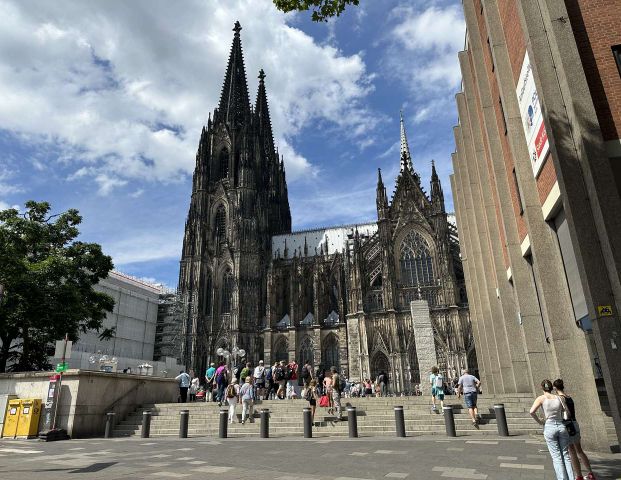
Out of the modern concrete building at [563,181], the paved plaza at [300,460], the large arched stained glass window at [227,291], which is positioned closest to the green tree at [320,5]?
the modern concrete building at [563,181]

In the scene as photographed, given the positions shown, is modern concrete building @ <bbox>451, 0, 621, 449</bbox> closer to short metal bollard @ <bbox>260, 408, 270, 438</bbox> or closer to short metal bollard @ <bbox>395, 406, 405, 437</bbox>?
short metal bollard @ <bbox>395, 406, 405, 437</bbox>

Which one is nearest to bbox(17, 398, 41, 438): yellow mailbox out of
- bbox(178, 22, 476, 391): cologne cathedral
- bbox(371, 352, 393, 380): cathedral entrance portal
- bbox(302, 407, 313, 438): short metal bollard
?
bbox(302, 407, 313, 438): short metal bollard

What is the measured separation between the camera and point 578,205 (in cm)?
808

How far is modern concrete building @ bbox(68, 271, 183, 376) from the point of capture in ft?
129

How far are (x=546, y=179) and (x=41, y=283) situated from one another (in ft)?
64.3

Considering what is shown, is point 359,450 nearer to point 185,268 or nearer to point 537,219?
point 537,219

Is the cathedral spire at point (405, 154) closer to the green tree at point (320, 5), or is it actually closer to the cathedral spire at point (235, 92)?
the cathedral spire at point (235, 92)

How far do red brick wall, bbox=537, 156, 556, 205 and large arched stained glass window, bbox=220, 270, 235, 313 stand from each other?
40.2 metres

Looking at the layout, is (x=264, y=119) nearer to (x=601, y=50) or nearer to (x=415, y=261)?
(x=415, y=261)

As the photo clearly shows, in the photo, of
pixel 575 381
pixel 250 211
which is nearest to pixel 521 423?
pixel 575 381

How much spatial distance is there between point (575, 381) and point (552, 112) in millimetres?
5704

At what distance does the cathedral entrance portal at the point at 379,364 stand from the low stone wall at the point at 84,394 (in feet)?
85.5

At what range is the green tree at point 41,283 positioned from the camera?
17734 millimetres

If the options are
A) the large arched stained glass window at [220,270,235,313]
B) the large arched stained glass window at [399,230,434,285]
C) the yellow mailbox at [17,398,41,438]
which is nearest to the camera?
the yellow mailbox at [17,398,41,438]
